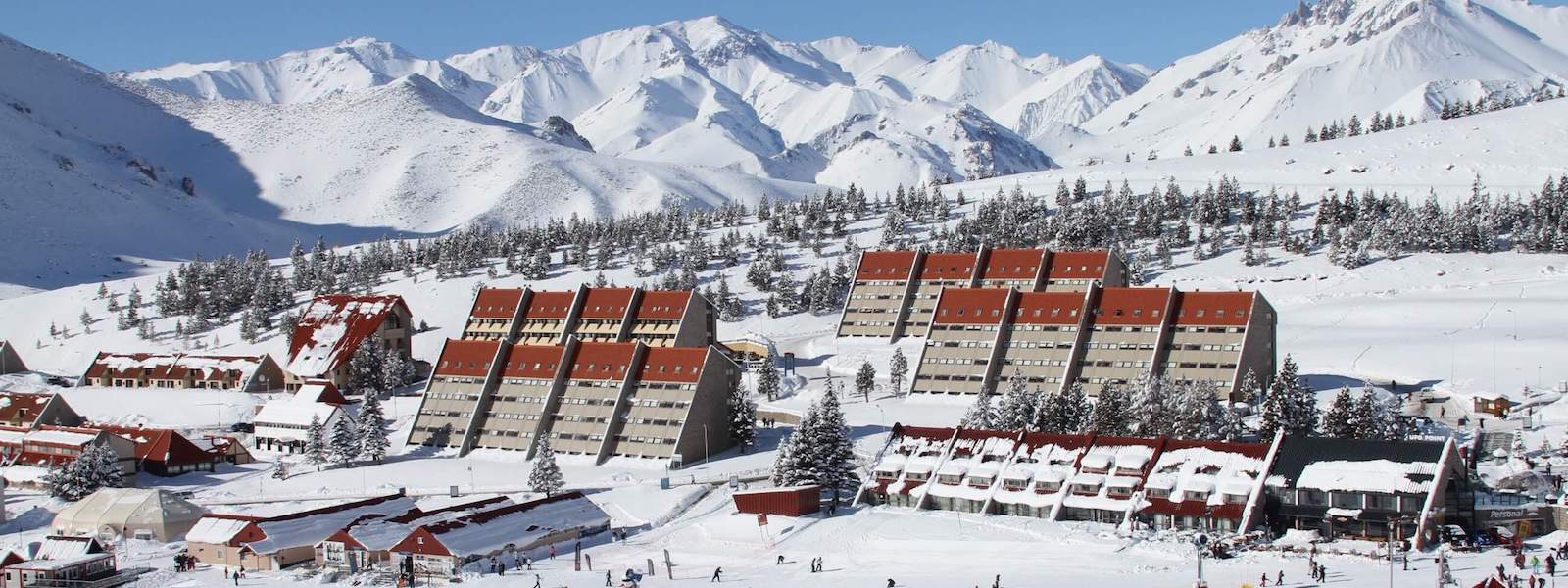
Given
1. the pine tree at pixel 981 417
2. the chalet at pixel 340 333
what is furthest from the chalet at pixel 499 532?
the chalet at pixel 340 333

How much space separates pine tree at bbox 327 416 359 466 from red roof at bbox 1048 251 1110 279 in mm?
53099

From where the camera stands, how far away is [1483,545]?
5325 centimetres

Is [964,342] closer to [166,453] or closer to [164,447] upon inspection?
[166,453]

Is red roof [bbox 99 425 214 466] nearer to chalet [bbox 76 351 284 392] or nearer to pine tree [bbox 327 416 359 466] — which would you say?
pine tree [bbox 327 416 359 466]

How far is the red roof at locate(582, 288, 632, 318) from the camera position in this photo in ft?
335

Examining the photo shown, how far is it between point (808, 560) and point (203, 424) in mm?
54126

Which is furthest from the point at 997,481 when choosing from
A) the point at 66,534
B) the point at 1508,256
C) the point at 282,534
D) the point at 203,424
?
the point at 1508,256

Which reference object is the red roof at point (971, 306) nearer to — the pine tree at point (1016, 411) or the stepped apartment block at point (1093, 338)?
the stepped apartment block at point (1093, 338)

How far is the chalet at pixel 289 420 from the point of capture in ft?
287

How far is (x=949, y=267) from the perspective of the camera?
11131cm

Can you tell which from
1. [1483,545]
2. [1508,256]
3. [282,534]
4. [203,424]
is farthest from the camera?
[1508,256]

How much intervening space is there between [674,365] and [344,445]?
19.0 meters

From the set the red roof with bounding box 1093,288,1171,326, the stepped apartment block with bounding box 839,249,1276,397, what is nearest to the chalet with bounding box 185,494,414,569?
the stepped apartment block with bounding box 839,249,1276,397

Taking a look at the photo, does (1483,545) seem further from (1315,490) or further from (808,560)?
(808,560)
